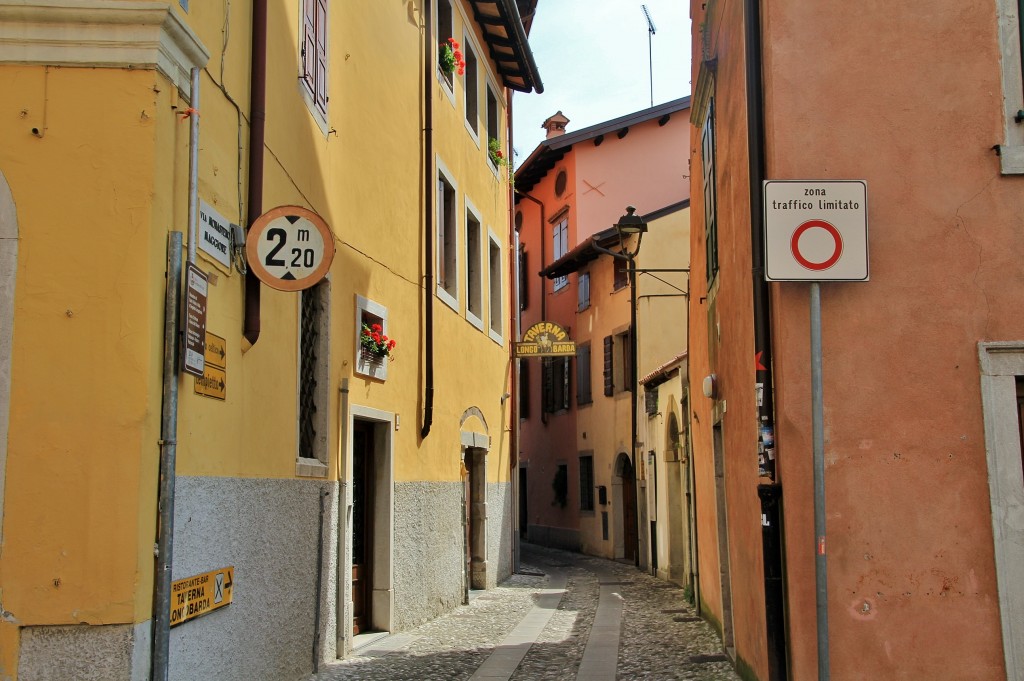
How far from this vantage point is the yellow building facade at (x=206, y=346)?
17.6 feet

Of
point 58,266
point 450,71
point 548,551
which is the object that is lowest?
point 548,551

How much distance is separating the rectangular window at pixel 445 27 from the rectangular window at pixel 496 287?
358cm

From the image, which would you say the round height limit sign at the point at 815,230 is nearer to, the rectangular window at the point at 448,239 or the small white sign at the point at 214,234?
the small white sign at the point at 214,234

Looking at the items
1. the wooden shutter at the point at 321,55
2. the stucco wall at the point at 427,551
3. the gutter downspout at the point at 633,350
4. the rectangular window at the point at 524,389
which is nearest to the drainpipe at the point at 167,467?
the wooden shutter at the point at 321,55

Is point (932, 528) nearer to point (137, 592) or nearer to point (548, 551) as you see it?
point (137, 592)

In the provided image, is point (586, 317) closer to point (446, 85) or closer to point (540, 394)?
point (540, 394)

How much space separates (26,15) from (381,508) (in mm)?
6536

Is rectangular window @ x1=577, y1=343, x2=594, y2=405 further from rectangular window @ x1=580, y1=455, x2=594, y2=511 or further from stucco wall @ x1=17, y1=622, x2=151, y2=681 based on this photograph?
stucco wall @ x1=17, y1=622, x2=151, y2=681

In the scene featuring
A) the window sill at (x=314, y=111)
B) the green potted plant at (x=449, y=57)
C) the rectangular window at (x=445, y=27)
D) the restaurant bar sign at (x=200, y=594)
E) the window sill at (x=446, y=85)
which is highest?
the rectangular window at (x=445, y=27)

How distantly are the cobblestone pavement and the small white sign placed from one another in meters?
3.72

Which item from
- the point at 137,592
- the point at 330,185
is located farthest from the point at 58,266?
the point at 330,185

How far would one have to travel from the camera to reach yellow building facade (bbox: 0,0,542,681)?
537 centimetres

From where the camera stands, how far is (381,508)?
11.1m

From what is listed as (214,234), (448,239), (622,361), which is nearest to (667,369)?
(448,239)
